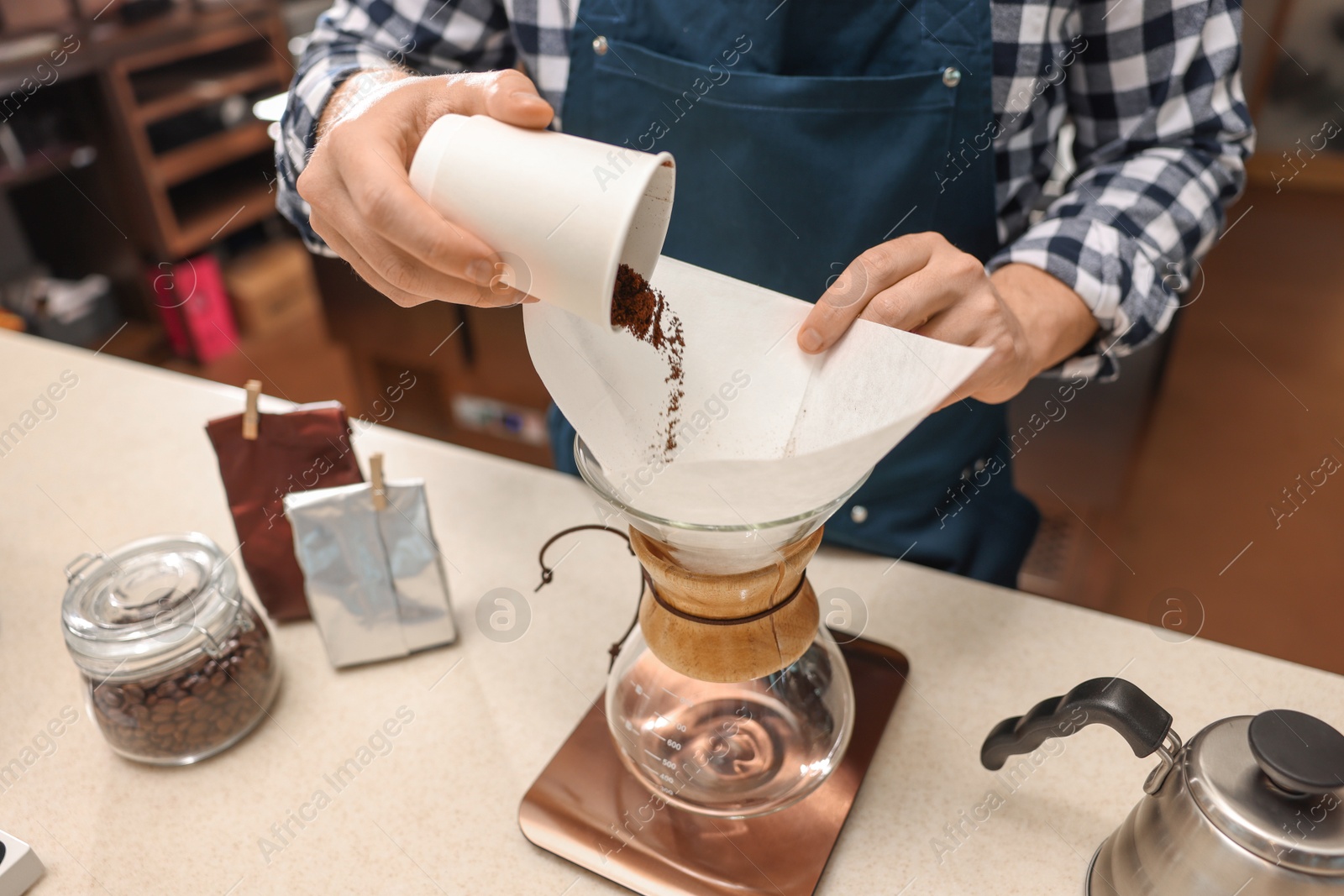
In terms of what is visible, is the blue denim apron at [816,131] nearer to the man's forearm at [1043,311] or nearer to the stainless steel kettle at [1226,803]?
the man's forearm at [1043,311]

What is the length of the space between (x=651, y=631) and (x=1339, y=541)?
7.99 feet

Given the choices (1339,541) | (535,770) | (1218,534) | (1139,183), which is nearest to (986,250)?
(1139,183)

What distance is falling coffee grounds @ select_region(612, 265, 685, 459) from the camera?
79 centimetres

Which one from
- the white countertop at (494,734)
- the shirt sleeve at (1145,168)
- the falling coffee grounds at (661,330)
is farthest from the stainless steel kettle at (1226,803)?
the shirt sleeve at (1145,168)

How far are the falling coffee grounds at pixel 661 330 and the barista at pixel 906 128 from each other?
0.78 feet

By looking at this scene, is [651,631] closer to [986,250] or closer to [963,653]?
[963,653]

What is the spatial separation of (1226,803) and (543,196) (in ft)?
2.06

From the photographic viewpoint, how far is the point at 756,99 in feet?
3.49

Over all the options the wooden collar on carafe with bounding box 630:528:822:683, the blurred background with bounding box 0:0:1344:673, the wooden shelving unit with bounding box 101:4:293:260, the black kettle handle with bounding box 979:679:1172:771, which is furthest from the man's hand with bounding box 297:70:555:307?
the wooden shelving unit with bounding box 101:4:293:260

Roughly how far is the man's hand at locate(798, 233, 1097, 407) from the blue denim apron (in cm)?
26

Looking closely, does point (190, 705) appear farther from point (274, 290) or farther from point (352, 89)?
point (274, 290)

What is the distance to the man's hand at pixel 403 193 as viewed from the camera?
0.70 meters

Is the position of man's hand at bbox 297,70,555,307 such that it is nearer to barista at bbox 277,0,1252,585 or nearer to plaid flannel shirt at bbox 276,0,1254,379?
barista at bbox 277,0,1252,585

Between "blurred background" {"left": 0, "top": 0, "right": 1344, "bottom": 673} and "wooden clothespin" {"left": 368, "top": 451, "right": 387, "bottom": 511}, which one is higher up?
"wooden clothespin" {"left": 368, "top": 451, "right": 387, "bottom": 511}
